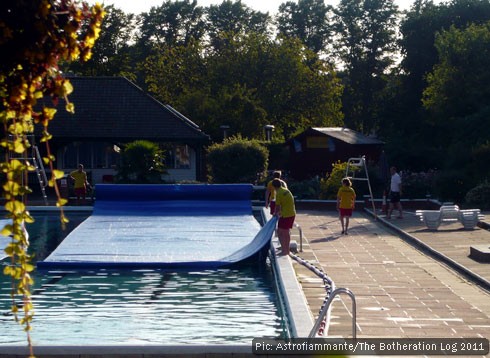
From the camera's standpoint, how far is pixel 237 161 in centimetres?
3456

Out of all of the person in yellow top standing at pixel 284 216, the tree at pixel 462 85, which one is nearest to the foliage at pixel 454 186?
the tree at pixel 462 85

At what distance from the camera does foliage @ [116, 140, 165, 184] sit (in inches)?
1344

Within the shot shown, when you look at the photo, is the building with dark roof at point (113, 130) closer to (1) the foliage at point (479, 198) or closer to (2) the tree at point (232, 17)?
(1) the foliage at point (479, 198)

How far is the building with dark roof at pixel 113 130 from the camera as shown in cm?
3941

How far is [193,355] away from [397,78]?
53952mm

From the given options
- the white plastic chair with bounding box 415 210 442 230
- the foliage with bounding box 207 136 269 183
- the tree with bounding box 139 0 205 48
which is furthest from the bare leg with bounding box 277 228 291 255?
the tree with bounding box 139 0 205 48

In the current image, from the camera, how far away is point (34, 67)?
434cm

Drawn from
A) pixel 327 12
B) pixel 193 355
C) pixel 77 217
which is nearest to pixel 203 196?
pixel 77 217

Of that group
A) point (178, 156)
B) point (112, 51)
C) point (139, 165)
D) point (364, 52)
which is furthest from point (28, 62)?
point (364, 52)

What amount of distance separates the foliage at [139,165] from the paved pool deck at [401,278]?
1049 cm

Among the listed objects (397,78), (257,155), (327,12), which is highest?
(327,12)

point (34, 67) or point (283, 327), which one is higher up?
point (34, 67)

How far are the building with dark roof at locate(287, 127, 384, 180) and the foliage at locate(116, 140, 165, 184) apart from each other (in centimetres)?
867

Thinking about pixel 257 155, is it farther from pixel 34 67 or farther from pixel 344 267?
pixel 34 67
